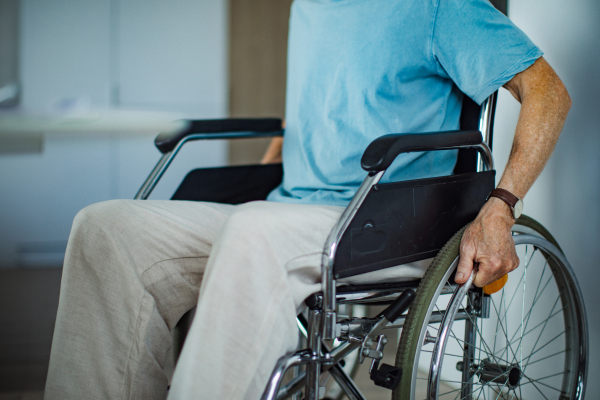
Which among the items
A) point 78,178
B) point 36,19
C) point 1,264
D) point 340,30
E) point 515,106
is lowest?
point 1,264

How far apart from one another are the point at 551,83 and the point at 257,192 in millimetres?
675

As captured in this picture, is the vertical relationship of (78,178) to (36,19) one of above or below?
below

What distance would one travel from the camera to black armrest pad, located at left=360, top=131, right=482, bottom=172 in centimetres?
67

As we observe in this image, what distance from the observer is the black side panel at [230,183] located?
1.13 m

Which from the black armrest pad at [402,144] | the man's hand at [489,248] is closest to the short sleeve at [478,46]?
the black armrest pad at [402,144]

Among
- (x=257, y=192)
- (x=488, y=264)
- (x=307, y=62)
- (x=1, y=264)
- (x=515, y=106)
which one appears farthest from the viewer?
(x=1, y=264)

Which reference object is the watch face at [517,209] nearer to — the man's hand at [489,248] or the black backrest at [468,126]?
the man's hand at [489,248]

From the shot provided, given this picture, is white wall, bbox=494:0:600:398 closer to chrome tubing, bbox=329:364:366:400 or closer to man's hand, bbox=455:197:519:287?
man's hand, bbox=455:197:519:287

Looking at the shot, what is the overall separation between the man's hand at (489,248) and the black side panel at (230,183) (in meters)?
0.56

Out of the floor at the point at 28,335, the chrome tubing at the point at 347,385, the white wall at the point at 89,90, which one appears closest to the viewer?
the chrome tubing at the point at 347,385

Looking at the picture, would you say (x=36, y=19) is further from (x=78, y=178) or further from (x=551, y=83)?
(x=551, y=83)

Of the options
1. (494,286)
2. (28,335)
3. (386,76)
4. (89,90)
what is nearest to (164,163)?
(386,76)

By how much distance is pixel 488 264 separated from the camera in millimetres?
791

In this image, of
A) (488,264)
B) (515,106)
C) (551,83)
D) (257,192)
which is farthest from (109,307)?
(515,106)
